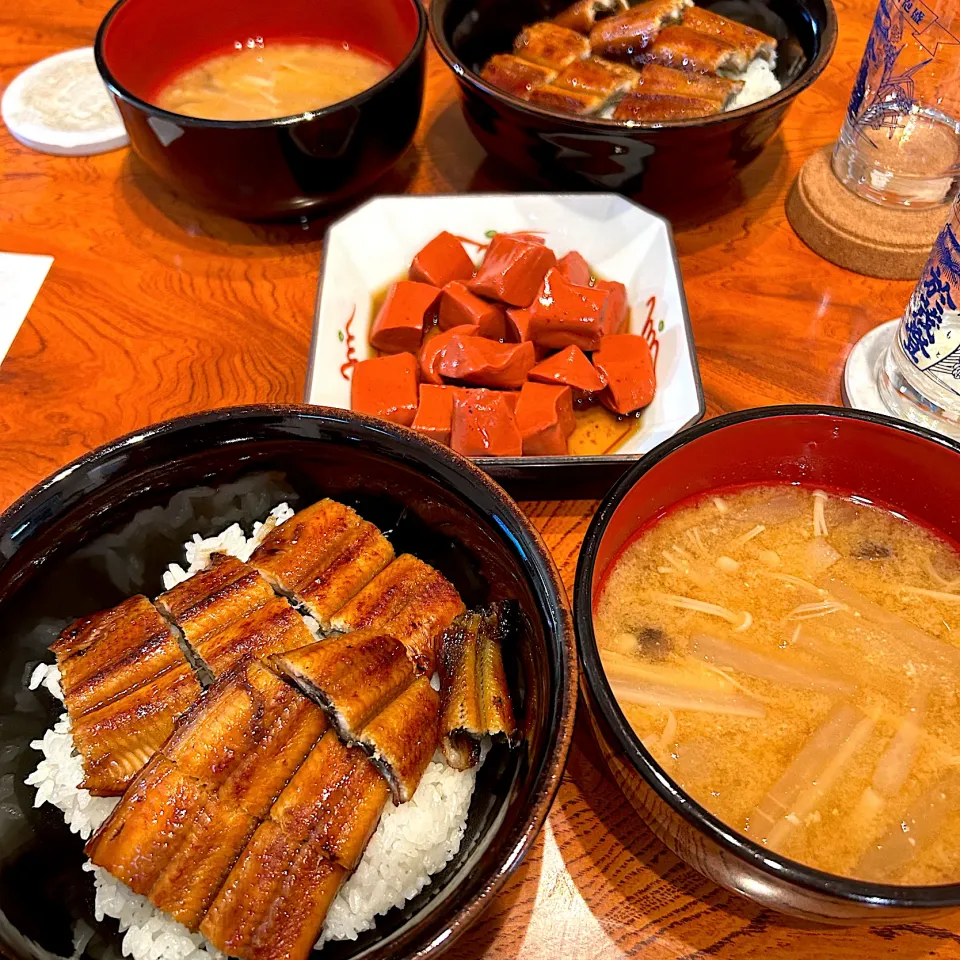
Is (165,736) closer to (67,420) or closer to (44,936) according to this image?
(44,936)

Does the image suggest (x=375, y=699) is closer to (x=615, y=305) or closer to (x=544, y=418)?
(x=544, y=418)

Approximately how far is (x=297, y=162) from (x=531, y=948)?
149 centimetres

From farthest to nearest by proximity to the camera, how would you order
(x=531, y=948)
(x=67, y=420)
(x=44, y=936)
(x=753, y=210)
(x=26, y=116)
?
(x=26, y=116)
(x=753, y=210)
(x=67, y=420)
(x=531, y=948)
(x=44, y=936)

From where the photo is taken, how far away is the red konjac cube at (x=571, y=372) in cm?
158

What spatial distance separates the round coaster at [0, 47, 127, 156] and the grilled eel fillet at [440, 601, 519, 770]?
1.77m

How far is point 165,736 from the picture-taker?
1030 millimetres

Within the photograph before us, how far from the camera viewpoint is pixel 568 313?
5.30ft

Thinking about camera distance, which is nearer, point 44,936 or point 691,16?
point 44,936

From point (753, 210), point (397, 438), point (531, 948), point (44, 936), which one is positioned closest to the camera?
point (44, 936)

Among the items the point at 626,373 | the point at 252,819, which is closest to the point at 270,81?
the point at 626,373

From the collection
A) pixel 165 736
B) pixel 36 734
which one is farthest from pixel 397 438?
pixel 36 734

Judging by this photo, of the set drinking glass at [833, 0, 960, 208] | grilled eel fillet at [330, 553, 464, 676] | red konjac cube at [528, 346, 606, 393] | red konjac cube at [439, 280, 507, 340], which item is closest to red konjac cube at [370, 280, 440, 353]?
red konjac cube at [439, 280, 507, 340]

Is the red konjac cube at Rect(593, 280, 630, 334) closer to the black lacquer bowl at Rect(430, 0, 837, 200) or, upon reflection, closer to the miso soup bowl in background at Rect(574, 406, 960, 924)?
the black lacquer bowl at Rect(430, 0, 837, 200)

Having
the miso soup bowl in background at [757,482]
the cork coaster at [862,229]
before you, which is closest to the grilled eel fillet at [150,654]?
the miso soup bowl in background at [757,482]
